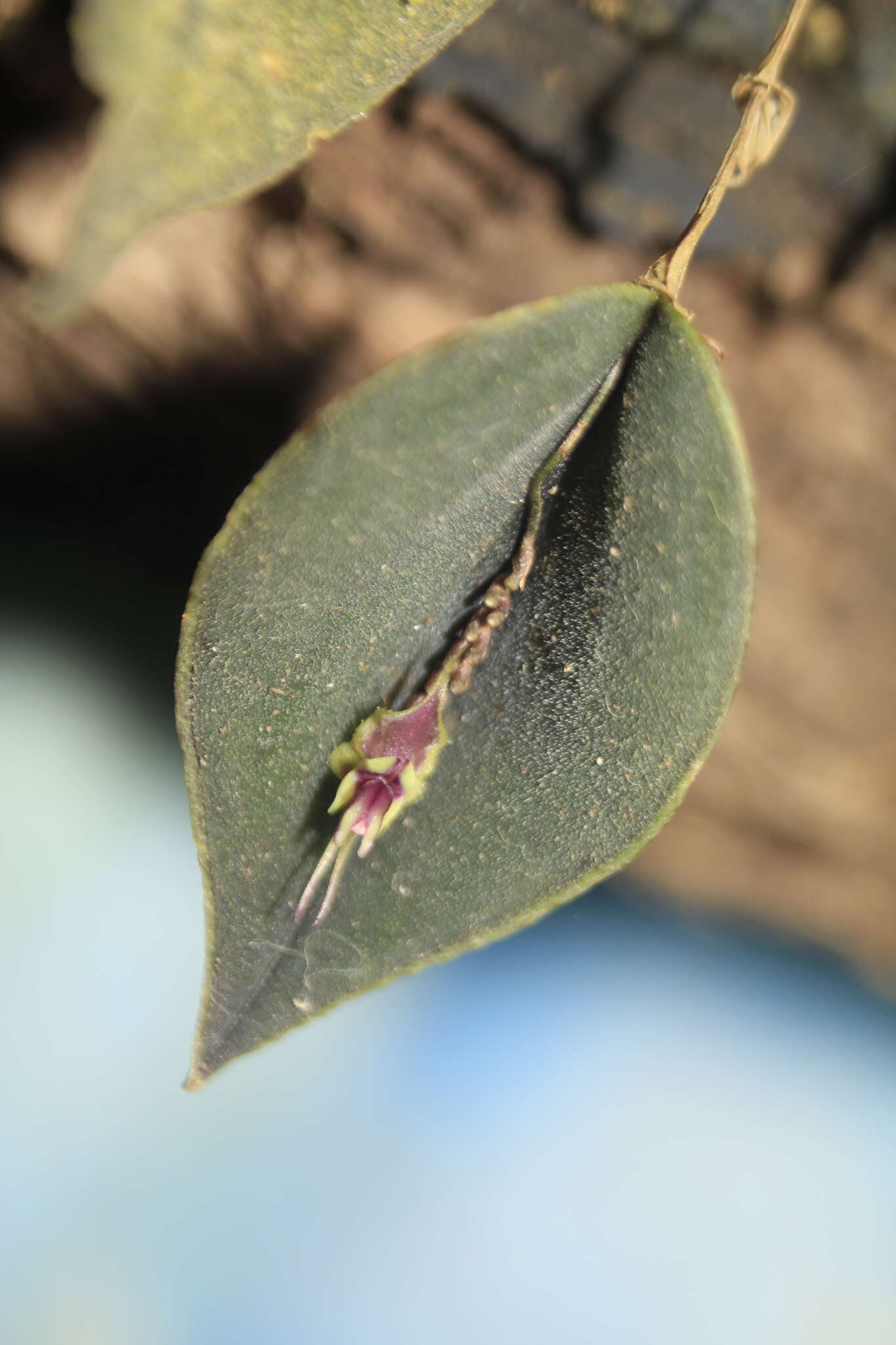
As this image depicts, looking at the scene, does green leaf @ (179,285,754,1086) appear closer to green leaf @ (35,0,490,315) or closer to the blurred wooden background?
green leaf @ (35,0,490,315)

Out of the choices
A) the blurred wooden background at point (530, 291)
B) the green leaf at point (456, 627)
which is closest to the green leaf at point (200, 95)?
the green leaf at point (456, 627)

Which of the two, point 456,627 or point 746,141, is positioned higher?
point 746,141

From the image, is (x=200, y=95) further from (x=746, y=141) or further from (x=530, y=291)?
(x=530, y=291)

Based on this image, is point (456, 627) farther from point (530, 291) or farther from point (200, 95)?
point (530, 291)

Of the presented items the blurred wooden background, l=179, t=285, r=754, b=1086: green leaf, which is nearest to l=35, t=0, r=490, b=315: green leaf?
l=179, t=285, r=754, b=1086: green leaf

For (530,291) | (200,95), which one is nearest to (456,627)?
(200,95)

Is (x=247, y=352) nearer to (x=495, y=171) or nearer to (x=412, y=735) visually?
(x=495, y=171)

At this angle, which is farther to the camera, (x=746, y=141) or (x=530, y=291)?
(x=530, y=291)
